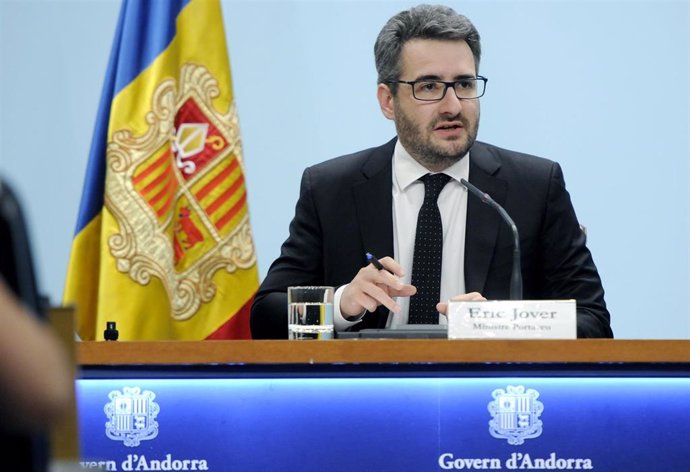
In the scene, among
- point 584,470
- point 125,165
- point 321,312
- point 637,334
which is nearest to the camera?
point 584,470

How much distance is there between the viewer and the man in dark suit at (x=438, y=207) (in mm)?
3066

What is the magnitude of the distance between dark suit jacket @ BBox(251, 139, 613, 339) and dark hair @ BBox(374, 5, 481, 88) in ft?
0.85

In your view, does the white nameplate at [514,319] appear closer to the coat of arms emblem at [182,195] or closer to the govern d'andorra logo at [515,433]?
the govern d'andorra logo at [515,433]

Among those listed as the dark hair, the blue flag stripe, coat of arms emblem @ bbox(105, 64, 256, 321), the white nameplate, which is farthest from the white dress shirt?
the blue flag stripe

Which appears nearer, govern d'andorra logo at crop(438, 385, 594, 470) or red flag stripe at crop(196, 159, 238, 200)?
govern d'andorra logo at crop(438, 385, 594, 470)

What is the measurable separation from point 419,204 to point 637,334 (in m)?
1.32

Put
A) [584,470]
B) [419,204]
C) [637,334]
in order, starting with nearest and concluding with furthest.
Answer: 1. [584,470]
2. [419,204]
3. [637,334]

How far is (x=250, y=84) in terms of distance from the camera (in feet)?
13.5

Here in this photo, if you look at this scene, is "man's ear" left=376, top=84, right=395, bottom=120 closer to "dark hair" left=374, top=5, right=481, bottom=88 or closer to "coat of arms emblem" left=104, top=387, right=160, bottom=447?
"dark hair" left=374, top=5, right=481, bottom=88

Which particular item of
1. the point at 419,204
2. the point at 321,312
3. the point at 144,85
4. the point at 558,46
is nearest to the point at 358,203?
the point at 419,204

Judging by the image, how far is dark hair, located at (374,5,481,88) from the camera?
3.16m

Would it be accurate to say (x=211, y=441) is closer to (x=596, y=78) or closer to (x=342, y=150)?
(x=342, y=150)

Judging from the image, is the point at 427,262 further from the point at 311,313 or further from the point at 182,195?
the point at 182,195

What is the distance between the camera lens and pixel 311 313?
100 inches
